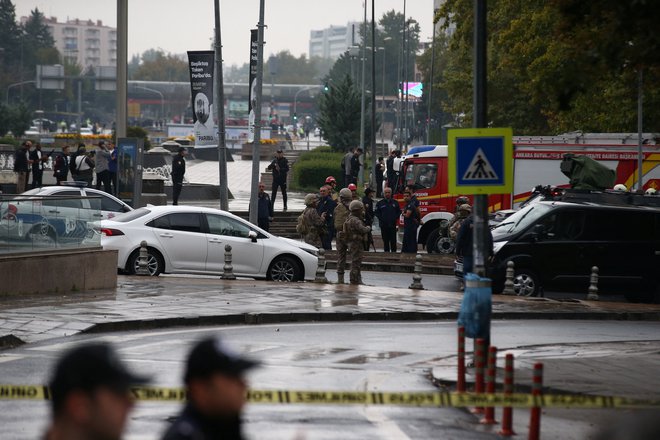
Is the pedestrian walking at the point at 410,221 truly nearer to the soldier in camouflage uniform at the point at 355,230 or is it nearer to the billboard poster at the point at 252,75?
the billboard poster at the point at 252,75

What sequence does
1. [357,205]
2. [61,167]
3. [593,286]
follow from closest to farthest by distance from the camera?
[357,205] → [593,286] → [61,167]

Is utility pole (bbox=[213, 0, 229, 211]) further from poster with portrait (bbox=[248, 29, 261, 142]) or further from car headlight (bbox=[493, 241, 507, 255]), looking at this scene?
car headlight (bbox=[493, 241, 507, 255])

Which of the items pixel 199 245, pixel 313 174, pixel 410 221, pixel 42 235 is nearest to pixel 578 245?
pixel 199 245

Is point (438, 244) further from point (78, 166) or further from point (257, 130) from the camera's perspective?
point (78, 166)

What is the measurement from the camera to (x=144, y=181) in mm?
A: 44438

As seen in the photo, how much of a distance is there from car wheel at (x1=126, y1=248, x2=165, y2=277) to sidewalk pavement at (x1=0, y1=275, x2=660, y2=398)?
16.5 inches

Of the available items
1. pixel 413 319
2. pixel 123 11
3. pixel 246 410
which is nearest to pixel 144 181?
pixel 123 11

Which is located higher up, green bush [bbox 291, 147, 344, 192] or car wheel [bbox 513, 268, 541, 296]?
green bush [bbox 291, 147, 344, 192]

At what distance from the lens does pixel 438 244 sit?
32281 mm

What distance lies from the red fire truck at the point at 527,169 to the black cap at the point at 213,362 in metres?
27.4

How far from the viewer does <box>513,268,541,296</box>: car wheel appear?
23750mm

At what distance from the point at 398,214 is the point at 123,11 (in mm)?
10573

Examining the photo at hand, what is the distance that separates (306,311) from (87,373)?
1553cm

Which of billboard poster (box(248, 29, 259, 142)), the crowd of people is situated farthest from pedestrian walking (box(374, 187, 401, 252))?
the crowd of people
